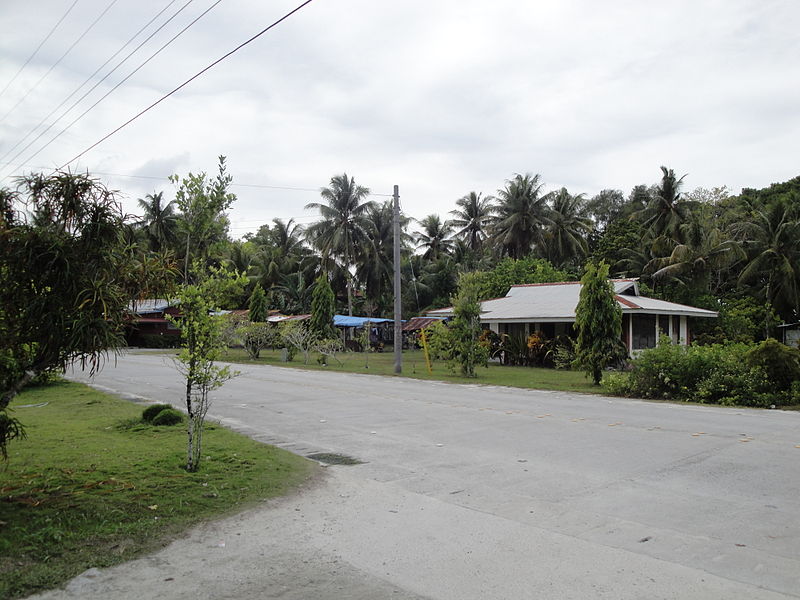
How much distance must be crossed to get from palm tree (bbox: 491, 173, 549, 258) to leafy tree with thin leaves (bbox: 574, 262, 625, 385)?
2730 cm

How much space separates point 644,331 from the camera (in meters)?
31.0

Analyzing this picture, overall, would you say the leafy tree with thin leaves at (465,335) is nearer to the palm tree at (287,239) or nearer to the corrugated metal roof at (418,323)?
the corrugated metal roof at (418,323)

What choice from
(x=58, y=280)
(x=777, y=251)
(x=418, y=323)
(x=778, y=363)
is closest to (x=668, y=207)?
(x=777, y=251)

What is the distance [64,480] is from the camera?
720 centimetres

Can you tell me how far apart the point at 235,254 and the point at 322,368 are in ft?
92.9

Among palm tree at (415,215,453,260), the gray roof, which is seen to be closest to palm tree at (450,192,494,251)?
palm tree at (415,215,453,260)

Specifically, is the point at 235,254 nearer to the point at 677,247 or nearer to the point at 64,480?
the point at 677,247

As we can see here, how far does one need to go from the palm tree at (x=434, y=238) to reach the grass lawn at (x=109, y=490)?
5006cm

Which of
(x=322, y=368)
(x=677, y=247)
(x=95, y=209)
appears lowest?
(x=322, y=368)

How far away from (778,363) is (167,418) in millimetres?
14506

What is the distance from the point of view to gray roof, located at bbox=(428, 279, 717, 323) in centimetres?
2977

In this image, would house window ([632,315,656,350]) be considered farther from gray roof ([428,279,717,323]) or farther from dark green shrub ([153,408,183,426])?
dark green shrub ([153,408,183,426])

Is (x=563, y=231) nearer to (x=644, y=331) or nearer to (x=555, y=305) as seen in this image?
(x=555, y=305)

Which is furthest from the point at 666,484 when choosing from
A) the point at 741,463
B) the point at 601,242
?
the point at 601,242
